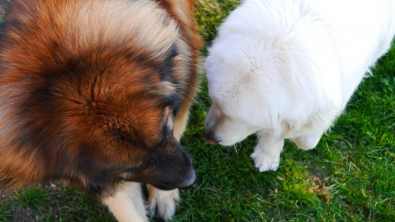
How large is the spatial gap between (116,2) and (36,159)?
2.35 feet

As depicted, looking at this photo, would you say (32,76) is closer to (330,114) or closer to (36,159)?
(36,159)

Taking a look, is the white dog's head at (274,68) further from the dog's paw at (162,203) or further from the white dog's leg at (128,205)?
the dog's paw at (162,203)

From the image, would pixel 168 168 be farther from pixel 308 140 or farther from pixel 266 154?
pixel 266 154

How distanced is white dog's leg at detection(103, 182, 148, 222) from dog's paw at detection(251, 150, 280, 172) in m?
0.90

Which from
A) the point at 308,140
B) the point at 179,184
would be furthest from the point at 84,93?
the point at 308,140

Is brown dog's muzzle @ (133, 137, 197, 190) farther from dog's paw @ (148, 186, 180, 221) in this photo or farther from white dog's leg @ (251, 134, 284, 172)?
white dog's leg @ (251, 134, 284, 172)

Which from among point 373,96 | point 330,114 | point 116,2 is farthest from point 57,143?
point 373,96

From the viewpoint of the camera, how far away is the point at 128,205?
2.18 metres

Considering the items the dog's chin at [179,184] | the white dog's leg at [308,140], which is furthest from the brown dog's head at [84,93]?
the white dog's leg at [308,140]

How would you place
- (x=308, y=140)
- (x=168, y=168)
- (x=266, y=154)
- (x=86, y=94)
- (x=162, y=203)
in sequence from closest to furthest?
(x=86, y=94) → (x=168, y=168) → (x=308, y=140) → (x=162, y=203) → (x=266, y=154)

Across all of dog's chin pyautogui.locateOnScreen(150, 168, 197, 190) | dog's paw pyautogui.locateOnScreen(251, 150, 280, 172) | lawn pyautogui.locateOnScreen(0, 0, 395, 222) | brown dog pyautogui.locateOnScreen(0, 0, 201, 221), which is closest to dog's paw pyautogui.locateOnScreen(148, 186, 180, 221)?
lawn pyautogui.locateOnScreen(0, 0, 395, 222)

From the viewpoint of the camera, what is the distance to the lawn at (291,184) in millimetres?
2582

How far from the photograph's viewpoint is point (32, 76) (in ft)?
4.41

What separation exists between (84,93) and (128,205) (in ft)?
3.52
